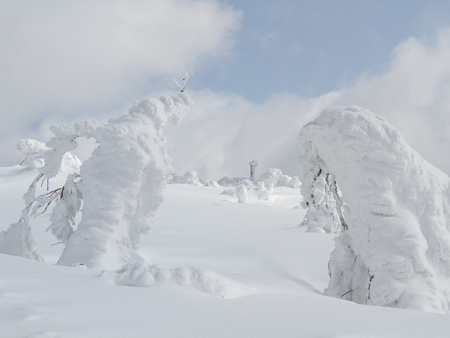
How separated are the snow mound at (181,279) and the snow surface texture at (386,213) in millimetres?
1771

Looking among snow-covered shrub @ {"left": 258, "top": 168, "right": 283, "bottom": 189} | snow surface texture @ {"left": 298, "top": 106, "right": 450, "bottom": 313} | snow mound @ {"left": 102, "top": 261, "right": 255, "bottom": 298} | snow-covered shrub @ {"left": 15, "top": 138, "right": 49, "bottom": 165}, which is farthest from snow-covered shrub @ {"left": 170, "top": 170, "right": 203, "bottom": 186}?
snow mound @ {"left": 102, "top": 261, "right": 255, "bottom": 298}

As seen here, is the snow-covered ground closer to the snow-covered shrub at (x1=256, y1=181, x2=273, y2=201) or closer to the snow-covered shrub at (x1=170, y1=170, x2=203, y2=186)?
the snow-covered shrub at (x1=256, y1=181, x2=273, y2=201)

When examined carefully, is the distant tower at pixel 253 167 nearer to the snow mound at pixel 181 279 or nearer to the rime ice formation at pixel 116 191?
the rime ice formation at pixel 116 191

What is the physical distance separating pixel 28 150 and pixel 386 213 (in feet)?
59.4

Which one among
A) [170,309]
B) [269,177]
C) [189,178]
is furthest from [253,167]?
[170,309]

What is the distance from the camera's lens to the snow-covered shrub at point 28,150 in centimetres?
1730

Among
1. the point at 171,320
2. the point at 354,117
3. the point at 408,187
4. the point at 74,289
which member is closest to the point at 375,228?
the point at 408,187

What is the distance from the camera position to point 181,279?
2.18m

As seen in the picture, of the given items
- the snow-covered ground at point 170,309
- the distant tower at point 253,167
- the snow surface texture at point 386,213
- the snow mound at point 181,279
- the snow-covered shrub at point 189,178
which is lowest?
the snow-covered ground at point 170,309

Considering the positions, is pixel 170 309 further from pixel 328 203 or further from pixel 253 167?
pixel 253 167

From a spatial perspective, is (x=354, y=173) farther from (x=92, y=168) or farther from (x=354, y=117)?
(x=92, y=168)

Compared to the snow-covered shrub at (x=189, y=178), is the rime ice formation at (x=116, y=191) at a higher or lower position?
lower

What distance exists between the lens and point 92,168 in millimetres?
3883

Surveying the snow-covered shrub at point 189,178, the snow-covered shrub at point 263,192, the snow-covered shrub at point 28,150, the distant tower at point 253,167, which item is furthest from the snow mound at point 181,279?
the distant tower at point 253,167
